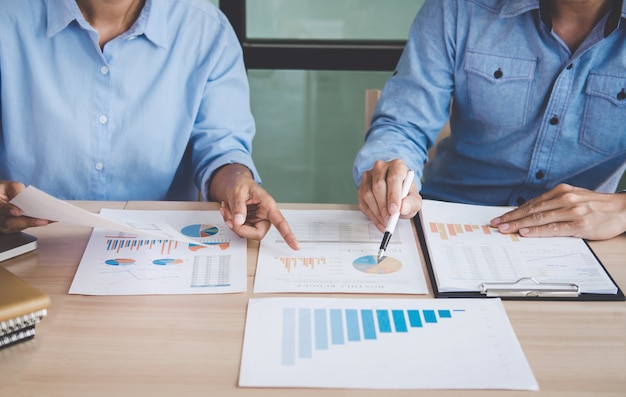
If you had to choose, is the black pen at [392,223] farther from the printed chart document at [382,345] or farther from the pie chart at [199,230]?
the pie chart at [199,230]

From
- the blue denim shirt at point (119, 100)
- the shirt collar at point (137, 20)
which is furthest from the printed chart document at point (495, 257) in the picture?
the shirt collar at point (137, 20)

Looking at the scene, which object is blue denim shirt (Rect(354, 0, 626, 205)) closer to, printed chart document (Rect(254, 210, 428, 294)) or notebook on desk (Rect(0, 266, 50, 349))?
printed chart document (Rect(254, 210, 428, 294))

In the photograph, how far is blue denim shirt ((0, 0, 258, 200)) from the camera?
1391mm

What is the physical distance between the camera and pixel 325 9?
254 cm

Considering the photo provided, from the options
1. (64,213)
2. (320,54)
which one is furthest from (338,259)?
(320,54)

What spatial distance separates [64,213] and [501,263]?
2.32ft

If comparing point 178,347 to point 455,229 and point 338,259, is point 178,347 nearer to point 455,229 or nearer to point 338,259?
point 338,259

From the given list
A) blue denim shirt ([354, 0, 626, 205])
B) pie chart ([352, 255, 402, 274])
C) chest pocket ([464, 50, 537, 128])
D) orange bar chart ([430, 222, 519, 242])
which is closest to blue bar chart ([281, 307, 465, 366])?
pie chart ([352, 255, 402, 274])

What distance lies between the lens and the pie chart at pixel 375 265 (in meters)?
1.09

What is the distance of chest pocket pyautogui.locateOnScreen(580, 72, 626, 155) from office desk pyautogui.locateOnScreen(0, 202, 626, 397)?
0.52m

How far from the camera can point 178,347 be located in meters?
0.90

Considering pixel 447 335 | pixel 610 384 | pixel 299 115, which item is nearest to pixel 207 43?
pixel 447 335

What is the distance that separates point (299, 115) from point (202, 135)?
128 centimetres

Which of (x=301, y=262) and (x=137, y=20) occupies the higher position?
(x=137, y=20)
